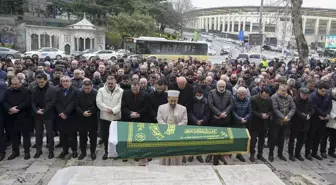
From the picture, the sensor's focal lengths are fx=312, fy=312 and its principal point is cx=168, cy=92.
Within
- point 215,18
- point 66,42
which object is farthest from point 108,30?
point 215,18

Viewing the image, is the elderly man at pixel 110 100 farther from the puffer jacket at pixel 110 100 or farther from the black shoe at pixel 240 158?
the black shoe at pixel 240 158

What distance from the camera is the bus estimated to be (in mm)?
26844

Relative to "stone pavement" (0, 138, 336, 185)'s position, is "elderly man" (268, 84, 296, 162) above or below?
above

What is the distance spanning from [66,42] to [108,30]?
6441 millimetres

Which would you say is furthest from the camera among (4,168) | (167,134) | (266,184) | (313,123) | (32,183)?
(313,123)

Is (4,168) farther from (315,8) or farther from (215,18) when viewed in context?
(215,18)

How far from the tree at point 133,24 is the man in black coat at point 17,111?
33.9 m

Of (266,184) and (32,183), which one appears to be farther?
(32,183)

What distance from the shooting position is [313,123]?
7.04 m

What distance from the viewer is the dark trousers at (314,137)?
23.2ft

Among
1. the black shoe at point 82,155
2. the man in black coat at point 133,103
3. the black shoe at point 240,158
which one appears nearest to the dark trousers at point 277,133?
the black shoe at point 240,158

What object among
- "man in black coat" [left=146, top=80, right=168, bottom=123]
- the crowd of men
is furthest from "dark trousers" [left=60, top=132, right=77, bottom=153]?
"man in black coat" [left=146, top=80, right=168, bottom=123]

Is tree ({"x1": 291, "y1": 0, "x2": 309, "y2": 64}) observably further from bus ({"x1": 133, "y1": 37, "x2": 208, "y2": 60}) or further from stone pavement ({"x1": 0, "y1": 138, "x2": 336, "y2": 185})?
bus ({"x1": 133, "y1": 37, "x2": 208, "y2": 60})

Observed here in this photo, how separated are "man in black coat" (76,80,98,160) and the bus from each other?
20719mm
